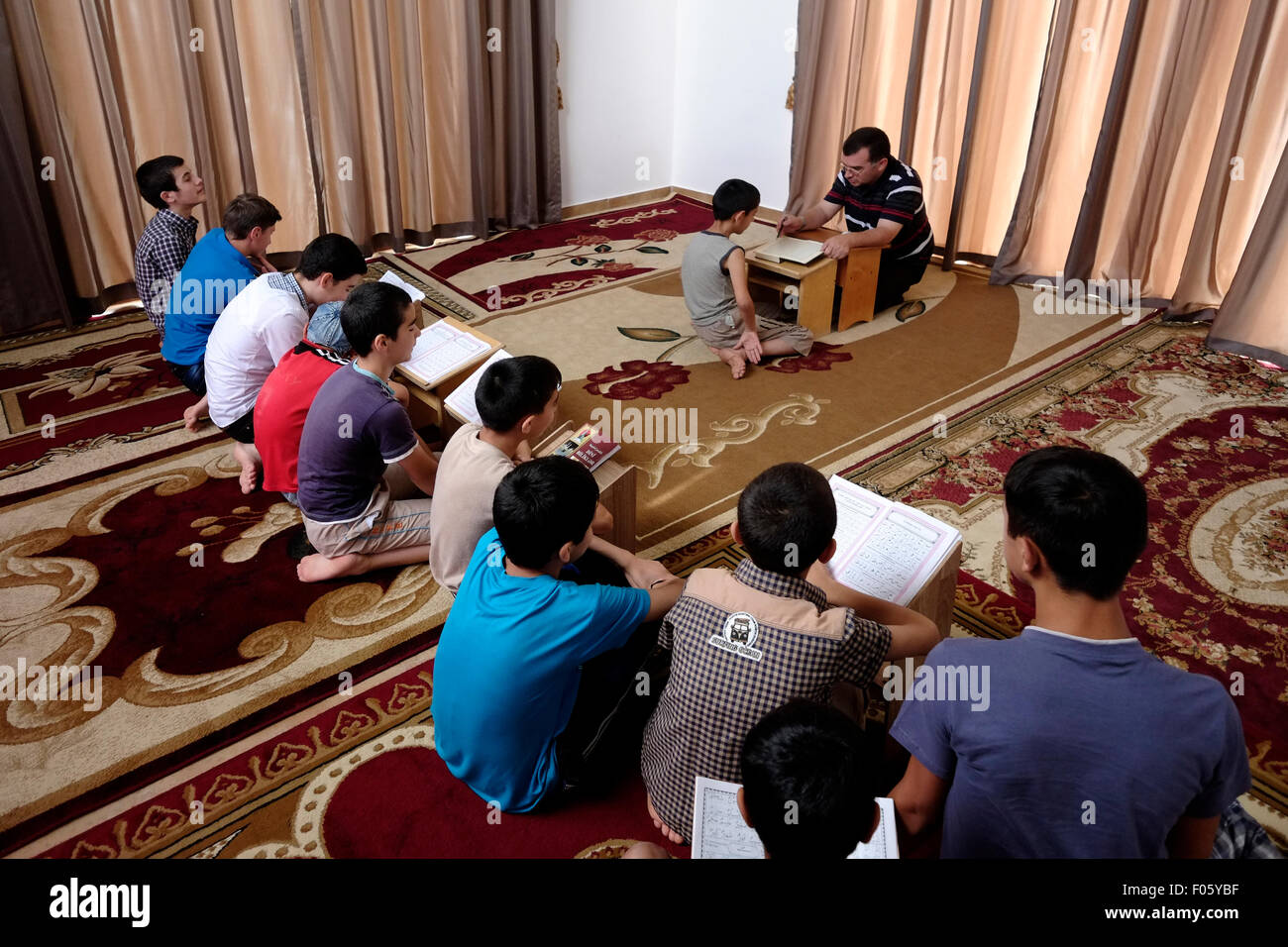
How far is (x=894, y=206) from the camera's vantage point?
3984 mm

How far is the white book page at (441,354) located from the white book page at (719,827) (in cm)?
188

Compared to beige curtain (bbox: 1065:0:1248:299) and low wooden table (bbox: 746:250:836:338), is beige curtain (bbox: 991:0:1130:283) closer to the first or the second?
beige curtain (bbox: 1065:0:1248:299)

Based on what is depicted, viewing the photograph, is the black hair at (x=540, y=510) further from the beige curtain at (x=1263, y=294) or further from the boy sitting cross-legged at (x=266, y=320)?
the beige curtain at (x=1263, y=294)

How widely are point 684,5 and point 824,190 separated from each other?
1.63 meters

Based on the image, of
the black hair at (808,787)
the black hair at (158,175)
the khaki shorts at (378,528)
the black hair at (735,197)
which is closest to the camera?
the black hair at (808,787)

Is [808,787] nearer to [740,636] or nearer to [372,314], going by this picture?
[740,636]

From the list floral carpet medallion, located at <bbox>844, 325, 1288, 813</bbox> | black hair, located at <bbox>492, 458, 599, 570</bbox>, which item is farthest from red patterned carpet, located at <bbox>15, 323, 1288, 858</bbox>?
black hair, located at <bbox>492, 458, 599, 570</bbox>

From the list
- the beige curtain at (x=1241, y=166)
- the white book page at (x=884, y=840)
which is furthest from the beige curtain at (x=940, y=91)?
the white book page at (x=884, y=840)

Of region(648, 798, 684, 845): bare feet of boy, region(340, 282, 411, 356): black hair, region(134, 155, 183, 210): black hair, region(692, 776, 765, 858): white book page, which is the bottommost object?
region(648, 798, 684, 845): bare feet of boy

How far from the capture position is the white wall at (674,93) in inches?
211

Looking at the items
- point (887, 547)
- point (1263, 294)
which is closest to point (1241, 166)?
point (1263, 294)

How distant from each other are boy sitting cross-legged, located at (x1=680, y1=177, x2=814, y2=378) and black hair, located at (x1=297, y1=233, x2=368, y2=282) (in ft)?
4.67

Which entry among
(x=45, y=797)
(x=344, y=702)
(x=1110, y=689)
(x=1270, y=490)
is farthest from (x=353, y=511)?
(x=1270, y=490)

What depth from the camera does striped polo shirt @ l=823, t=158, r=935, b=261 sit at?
3.98m
